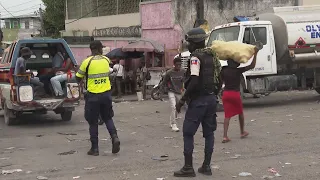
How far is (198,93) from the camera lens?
19.9 ft

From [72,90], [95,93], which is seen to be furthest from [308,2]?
[95,93]

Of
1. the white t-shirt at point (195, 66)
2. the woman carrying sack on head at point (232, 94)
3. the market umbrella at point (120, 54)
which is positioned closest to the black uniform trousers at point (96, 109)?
the white t-shirt at point (195, 66)

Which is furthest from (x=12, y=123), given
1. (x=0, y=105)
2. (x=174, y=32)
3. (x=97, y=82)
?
(x=174, y=32)

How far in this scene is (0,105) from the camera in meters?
12.2

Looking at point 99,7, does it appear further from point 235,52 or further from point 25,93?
point 235,52

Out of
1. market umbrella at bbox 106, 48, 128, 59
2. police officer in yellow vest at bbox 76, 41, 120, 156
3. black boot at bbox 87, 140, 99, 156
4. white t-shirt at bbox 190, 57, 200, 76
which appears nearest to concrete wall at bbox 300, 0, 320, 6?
market umbrella at bbox 106, 48, 128, 59

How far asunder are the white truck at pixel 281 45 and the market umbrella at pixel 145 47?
200 inches

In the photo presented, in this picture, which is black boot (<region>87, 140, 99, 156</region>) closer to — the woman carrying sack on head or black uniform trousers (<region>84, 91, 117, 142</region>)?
black uniform trousers (<region>84, 91, 117, 142</region>)

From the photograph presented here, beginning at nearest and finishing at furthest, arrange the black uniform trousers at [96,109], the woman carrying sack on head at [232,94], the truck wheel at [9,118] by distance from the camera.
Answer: the black uniform trousers at [96,109] → the woman carrying sack on head at [232,94] → the truck wheel at [9,118]

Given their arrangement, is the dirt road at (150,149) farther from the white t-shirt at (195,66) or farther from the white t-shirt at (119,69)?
the white t-shirt at (119,69)

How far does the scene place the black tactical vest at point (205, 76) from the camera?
5992 mm

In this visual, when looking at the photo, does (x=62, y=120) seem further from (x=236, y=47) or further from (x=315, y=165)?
(x=315, y=165)

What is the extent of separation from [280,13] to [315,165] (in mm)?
8712

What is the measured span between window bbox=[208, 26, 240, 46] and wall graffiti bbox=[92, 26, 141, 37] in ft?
33.5
